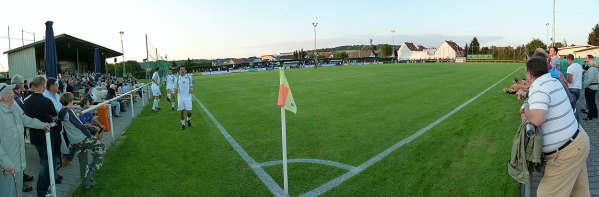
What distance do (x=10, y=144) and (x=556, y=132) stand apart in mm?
5867

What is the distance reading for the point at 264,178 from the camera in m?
5.63

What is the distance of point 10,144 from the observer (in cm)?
410

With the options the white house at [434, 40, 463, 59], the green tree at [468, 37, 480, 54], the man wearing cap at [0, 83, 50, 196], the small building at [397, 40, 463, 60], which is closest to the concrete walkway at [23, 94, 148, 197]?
the man wearing cap at [0, 83, 50, 196]

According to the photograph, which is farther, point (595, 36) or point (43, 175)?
point (595, 36)

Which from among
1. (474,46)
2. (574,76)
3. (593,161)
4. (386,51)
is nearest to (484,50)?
(474,46)

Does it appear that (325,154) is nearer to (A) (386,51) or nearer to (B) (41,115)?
(B) (41,115)

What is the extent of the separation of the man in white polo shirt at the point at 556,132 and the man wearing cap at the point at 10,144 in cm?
553

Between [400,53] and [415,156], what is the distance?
438 feet

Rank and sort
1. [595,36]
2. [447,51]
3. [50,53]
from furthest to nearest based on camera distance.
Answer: [447,51], [595,36], [50,53]

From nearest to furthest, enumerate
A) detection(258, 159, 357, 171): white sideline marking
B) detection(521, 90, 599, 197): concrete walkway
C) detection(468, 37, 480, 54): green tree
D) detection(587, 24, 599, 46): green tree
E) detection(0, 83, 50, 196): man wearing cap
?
detection(0, 83, 50, 196): man wearing cap, detection(521, 90, 599, 197): concrete walkway, detection(258, 159, 357, 171): white sideline marking, detection(587, 24, 599, 46): green tree, detection(468, 37, 480, 54): green tree

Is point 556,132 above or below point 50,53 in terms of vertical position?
below

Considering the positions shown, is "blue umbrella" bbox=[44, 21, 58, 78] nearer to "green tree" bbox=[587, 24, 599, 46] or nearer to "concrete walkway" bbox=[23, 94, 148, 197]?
"concrete walkway" bbox=[23, 94, 148, 197]

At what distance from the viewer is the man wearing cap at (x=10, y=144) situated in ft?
13.0

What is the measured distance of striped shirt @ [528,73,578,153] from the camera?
3.17 metres
